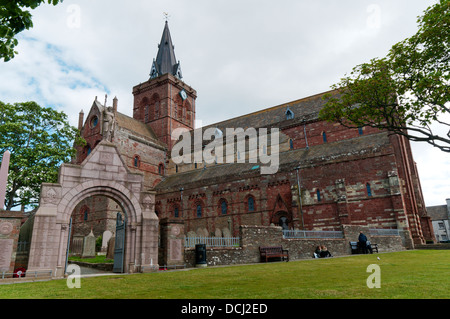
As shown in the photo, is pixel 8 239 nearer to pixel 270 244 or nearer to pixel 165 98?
pixel 270 244

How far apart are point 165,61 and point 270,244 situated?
4533 cm

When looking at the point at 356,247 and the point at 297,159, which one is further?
the point at 297,159

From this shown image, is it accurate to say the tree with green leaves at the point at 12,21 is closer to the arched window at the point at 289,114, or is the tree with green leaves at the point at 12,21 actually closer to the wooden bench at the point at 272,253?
the wooden bench at the point at 272,253

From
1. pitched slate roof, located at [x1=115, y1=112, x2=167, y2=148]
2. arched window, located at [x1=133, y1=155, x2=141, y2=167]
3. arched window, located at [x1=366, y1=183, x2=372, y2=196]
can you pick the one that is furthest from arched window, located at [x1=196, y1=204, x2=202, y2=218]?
arched window, located at [x1=366, y1=183, x2=372, y2=196]

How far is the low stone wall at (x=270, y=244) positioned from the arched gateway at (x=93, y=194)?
2947 millimetres

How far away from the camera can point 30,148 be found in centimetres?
2595

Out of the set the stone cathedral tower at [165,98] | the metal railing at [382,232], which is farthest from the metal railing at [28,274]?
the stone cathedral tower at [165,98]

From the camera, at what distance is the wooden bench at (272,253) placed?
1819 centimetres

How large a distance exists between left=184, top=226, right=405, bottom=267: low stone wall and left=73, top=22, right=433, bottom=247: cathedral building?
9.24 feet

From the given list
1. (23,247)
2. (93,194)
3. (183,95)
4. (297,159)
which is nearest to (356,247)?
(297,159)

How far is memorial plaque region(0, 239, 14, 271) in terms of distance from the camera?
11503 mm

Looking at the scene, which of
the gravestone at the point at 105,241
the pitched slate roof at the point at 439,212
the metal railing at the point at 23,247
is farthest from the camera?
the pitched slate roof at the point at 439,212
